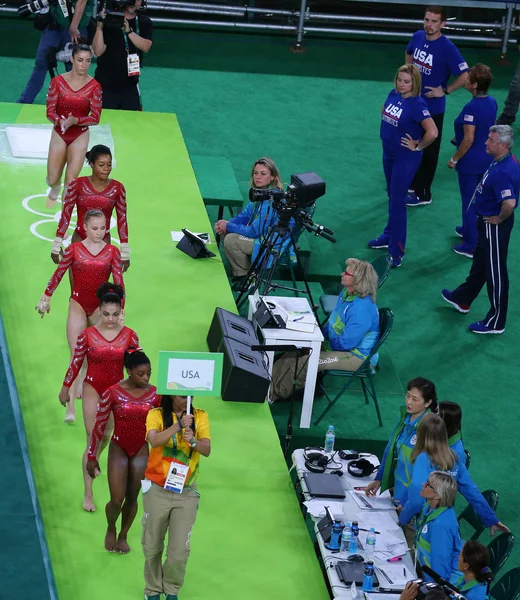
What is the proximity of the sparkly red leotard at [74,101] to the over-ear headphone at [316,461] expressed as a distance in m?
3.44

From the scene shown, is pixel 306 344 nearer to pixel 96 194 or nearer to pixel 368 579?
pixel 96 194

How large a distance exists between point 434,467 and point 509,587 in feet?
2.89

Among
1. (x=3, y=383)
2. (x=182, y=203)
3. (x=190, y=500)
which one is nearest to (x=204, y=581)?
(x=190, y=500)

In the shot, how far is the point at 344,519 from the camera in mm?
6375

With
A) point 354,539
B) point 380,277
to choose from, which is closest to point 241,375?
point 354,539

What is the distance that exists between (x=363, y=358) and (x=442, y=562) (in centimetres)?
225

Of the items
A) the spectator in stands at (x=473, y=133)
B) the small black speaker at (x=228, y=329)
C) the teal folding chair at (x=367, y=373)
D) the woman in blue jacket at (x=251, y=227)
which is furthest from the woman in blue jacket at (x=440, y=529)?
the spectator in stands at (x=473, y=133)

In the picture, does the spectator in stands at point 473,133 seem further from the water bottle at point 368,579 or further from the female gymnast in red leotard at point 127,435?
the female gymnast in red leotard at point 127,435

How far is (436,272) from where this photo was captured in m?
10.4

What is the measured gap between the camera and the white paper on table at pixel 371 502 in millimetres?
6566

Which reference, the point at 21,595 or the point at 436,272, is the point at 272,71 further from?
the point at 21,595

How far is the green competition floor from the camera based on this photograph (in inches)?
235

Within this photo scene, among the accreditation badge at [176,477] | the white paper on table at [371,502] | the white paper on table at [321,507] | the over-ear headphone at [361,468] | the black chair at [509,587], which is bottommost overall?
the white paper on table at [371,502]

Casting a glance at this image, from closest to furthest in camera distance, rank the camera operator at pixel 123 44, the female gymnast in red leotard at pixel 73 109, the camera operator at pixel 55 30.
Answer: the female gymnast in red leotard at pixel 73 109, the camera operator at pixel 123 44, the camera operator at pixel 55 30
